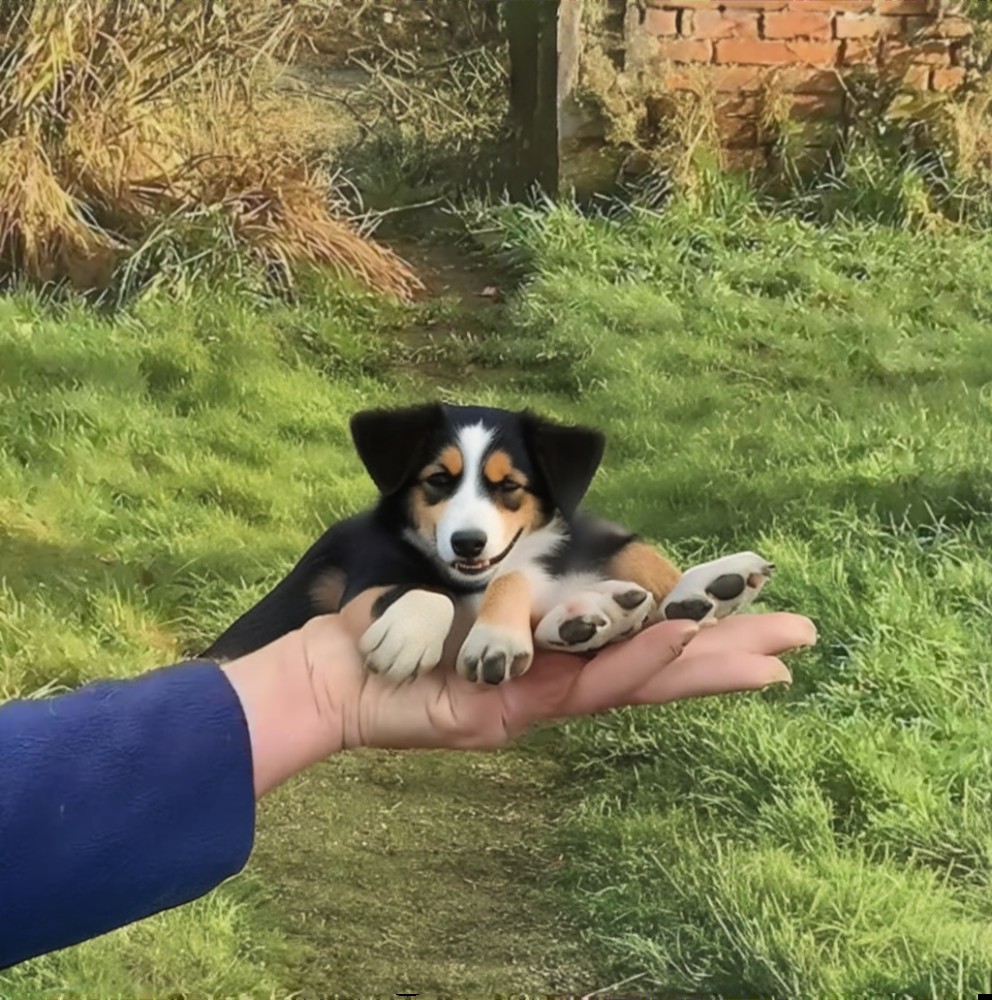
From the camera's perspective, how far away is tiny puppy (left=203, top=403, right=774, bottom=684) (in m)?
0.68

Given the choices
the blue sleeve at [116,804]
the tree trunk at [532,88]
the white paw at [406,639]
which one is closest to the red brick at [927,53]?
the tree trunk at [532,88]

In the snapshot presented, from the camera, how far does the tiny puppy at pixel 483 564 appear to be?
68cm

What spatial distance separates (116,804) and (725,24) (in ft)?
2.75

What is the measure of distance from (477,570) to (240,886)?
297 millimetres

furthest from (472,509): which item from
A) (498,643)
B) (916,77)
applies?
(916,77)

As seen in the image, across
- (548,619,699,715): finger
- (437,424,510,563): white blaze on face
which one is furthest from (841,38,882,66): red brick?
(548,619,699,715): finger

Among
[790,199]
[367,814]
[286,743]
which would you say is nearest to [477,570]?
[286,743]

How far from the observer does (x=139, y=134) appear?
3.62 feet

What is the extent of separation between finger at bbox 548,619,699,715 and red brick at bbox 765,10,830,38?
646 millimetres

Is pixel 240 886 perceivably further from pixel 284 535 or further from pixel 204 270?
pixel 204 270

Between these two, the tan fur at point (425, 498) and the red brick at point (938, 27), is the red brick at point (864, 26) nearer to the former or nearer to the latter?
the red brick at point (938, 27)

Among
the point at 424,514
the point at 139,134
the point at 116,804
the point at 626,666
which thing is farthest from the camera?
the point at 139,134

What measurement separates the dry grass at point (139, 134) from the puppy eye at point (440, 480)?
1.33 ft

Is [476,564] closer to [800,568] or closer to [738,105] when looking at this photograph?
[800,568]
